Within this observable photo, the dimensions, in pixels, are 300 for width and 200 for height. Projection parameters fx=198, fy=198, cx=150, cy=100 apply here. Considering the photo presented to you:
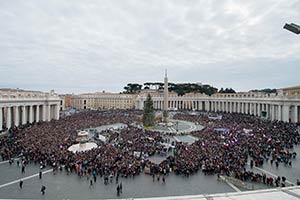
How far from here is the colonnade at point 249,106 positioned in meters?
41.0

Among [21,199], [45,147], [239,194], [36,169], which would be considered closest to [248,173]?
[239,194]

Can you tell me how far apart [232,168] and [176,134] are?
15.7m

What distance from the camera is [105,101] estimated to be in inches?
3846

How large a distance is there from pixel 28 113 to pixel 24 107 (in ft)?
13.1

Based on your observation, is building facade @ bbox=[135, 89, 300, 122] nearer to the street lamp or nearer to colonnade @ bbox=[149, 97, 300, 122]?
colonnade @ bbox=[149, 97, 300, 122]

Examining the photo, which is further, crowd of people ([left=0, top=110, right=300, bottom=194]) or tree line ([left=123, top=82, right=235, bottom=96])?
tree line ([left=123, top=82, right=235, bottom=96])

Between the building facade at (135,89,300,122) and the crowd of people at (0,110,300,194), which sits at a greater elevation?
the building facade at (135,89,300,122)

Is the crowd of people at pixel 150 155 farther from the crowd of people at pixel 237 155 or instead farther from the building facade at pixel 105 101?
the building facade at pixel 105 101

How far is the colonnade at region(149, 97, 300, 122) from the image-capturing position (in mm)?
41031

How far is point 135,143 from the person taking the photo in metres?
21.8

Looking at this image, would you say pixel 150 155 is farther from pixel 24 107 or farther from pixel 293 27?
pixel 24 107

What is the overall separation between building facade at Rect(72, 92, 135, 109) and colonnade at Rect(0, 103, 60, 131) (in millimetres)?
48219

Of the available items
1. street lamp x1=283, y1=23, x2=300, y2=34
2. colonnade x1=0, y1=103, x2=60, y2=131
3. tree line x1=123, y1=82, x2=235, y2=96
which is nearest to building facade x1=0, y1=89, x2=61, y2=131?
colonnade x1=0, y1=103, x2=60, y2=131

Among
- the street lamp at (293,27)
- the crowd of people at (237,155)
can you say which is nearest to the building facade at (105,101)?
the crowd of people at (237,155)
